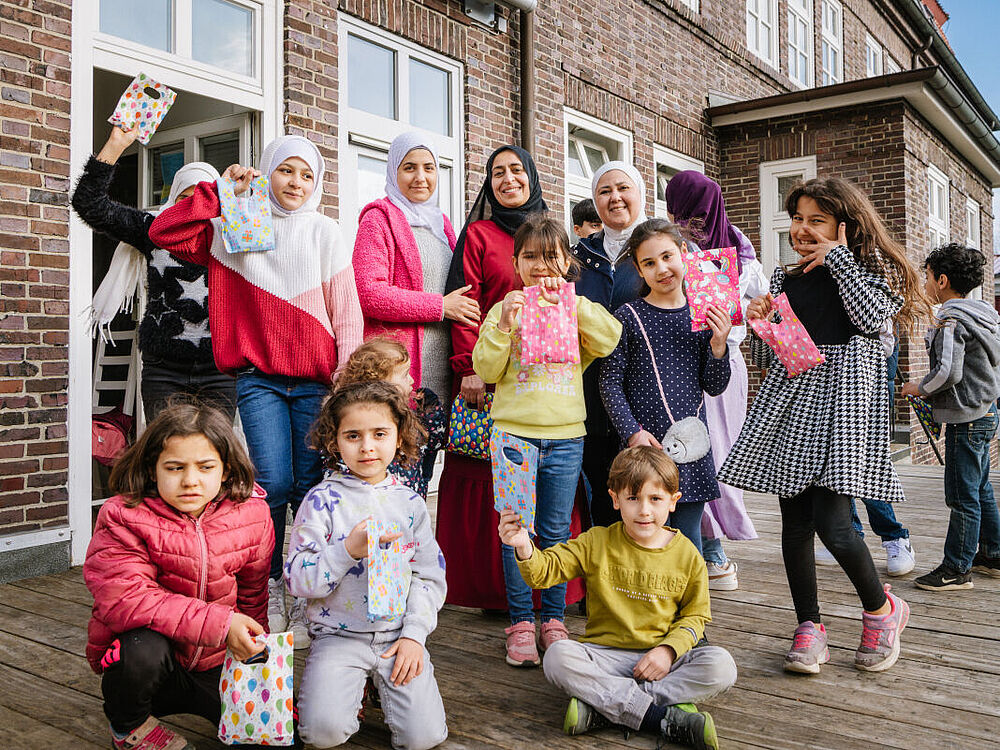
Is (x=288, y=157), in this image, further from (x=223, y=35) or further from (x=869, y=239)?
(x=223, y=35)

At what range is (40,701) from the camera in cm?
249

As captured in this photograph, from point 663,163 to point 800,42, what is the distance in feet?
16.6

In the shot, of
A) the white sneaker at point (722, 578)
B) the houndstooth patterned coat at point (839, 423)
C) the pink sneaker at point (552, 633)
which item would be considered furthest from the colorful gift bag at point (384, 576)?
the white sneaker at point (722, 578)

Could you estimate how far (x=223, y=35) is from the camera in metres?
4.85

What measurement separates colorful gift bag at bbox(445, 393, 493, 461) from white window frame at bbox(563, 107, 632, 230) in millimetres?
4493

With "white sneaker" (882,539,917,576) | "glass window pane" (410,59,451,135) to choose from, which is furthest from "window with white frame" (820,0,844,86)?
"white sneaker" (882,539,917,576)

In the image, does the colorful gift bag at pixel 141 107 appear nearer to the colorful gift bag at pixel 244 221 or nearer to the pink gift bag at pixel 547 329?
the colorful gift bag at pixel 244 221

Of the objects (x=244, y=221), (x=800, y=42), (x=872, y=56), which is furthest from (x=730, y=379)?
(x=872, y=56)

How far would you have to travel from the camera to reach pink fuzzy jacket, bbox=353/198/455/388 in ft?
10.3

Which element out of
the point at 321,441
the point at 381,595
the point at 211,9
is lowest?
the point at 381,595

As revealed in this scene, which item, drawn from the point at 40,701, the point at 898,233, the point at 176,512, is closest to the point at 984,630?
the point at 176,512

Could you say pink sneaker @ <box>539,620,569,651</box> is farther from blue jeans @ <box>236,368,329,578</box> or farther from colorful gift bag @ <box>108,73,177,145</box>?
colorful gift bag @ <box>108,73,177,145</box>

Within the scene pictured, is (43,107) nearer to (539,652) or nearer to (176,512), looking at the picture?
(176,512)

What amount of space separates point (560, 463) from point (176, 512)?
1.26 meters
